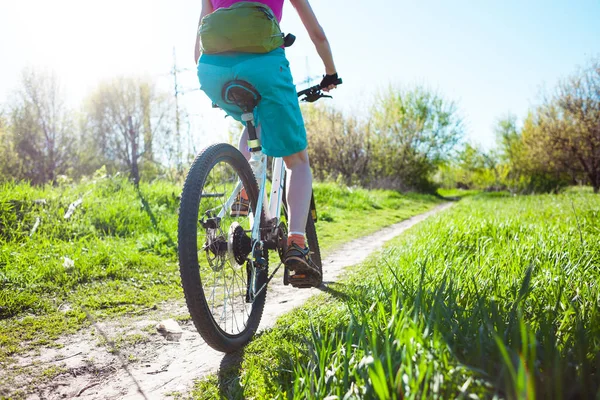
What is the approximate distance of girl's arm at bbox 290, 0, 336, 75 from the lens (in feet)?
7.77

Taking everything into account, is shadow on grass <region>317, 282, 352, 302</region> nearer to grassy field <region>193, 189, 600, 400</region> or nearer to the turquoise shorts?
grassy field <region>193, 189, 600, 400</region>

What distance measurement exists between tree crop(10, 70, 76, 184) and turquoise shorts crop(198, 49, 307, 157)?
71.0 feet

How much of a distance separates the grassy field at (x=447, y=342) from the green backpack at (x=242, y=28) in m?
1.34

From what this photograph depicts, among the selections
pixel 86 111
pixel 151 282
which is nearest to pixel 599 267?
pixel 151 282

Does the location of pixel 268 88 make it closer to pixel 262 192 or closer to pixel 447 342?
pixel 262 192

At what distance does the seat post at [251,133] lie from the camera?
2.21 metres

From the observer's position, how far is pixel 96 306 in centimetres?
280

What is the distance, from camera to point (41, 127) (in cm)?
2180

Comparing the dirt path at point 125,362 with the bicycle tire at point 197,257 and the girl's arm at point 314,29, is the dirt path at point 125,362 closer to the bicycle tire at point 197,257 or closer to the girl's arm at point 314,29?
the bicycle tire at point 197,257

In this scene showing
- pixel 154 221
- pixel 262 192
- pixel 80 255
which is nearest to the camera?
pixel 262 192

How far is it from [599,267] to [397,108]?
2298cm

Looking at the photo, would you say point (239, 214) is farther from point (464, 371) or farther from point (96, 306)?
point (464, 371)

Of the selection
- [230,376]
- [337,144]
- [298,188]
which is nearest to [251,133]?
[298,188]

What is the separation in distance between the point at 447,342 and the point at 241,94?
5.00 ft
